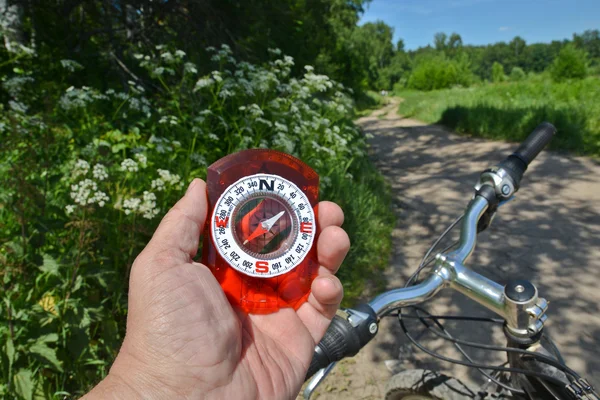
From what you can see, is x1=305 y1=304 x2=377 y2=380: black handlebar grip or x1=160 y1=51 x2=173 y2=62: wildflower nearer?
→ x1=305 y1=304 x2=377 y2=380: black handlebar grip

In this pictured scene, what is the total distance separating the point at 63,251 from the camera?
2424 millimetres

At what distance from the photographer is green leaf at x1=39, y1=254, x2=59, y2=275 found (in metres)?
2.08

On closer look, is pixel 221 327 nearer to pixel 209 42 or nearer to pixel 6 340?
pixel 6 340

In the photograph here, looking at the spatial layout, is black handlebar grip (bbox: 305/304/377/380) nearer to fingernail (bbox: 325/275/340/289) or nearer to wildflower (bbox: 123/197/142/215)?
fingernail (bbox: 325/275/340/289)

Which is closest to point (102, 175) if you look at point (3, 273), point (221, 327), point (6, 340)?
point (3, 273)

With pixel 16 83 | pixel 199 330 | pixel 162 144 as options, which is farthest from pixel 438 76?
pixel 199 330

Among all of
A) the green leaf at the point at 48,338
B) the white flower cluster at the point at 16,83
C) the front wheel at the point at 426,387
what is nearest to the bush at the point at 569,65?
the white flower cluster at the point at 16,83

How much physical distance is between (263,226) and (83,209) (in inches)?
54.5

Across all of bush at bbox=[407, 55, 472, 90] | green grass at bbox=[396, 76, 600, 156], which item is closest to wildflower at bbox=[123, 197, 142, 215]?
green grass at bbox=[396, 76, 600, 156]

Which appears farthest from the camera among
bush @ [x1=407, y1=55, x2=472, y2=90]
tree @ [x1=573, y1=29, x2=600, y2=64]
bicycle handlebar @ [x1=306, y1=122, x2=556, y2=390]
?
tree @ [x1=573, y1=29, x2=600, y2=64]

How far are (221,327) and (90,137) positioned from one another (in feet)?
9.22

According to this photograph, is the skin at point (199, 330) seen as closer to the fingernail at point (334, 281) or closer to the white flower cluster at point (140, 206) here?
the fingernail at point (334, 281)

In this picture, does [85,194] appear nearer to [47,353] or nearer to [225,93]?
[47,353]

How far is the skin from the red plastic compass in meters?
0.06
